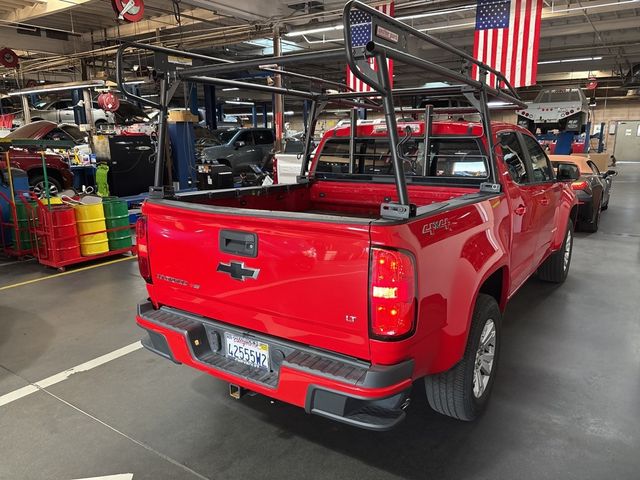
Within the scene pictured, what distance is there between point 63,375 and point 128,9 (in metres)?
7.05

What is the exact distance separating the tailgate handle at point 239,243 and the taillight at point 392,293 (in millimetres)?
597

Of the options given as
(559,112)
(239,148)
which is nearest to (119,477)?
(239,148)

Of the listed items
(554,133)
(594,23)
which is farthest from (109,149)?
(594,23)

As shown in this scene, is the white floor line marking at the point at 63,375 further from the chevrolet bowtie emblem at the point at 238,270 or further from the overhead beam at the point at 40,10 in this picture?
the overhead beam at the point at 40,10

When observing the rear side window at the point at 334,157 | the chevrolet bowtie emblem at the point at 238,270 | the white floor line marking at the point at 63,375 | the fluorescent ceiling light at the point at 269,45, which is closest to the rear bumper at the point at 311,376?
the chevrolet bowtie emblem at the point at 238,270

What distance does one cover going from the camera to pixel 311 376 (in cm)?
201

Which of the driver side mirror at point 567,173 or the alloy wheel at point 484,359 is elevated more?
the driver side mirror at point 567,173

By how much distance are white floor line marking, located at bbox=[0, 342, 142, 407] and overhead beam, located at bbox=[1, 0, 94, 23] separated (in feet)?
34.7

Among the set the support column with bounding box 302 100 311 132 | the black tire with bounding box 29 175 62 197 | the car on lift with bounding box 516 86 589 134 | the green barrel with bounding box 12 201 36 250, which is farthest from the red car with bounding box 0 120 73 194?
the car on lift with bounding box 516 86 589 134

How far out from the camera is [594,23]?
14148 millimetres

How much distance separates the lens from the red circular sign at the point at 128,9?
8.12 m

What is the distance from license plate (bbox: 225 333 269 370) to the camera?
2.27 metres

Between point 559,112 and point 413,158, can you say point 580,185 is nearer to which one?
point 413,158

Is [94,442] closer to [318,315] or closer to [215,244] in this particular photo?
[215,244]
